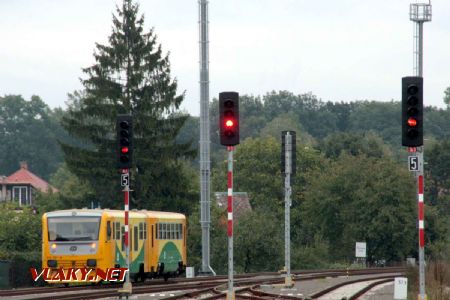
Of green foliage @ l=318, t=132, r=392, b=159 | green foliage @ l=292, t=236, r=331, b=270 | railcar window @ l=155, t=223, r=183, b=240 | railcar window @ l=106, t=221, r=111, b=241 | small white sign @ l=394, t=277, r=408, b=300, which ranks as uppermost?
green foliage @ l=318, t=132, r=392, b=159

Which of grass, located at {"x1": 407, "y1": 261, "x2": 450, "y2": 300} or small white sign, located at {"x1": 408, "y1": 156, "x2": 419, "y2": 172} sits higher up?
small white sign, located at {"x1": 408, "y1": 156, "x2": 419, "y2": 172}

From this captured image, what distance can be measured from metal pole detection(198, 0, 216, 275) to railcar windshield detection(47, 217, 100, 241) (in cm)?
1476

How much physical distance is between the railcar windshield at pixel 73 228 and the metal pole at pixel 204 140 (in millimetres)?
14755

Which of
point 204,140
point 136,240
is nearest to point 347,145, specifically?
point 204,140

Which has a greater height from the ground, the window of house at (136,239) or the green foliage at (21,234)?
the window of house at (136,239)

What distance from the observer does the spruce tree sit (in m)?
80.1

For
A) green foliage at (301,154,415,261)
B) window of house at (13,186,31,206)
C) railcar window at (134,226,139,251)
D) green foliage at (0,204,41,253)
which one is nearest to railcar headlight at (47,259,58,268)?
railcar window at (134,226,139,251)

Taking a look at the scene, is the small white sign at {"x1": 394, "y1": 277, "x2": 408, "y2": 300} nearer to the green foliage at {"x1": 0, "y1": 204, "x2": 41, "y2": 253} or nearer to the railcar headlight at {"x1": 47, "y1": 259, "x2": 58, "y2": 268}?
the railcar headlight at {"x1": 47, "y1": 259, "x2": 58, "y2": 268}

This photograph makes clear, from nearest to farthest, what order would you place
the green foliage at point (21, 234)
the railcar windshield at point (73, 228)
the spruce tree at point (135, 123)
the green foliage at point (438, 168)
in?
the railcar windshield at point (73, 228)
the green foliage at point (21, 234)
the spruce tree at point (135, 123)
the green foliage at point (438, 168)

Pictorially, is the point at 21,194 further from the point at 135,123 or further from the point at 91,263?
the point at 91,263

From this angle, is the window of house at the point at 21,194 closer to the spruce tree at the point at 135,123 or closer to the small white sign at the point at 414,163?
the spruce tree at the point at 135,123

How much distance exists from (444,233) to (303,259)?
11973mm

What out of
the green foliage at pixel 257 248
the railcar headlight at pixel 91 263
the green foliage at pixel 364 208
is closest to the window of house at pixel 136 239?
the railcar headlight at pixel 91 263

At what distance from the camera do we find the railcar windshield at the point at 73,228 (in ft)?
135
